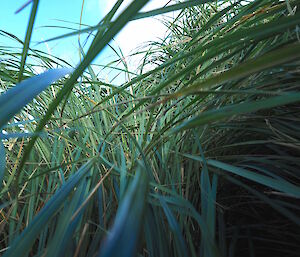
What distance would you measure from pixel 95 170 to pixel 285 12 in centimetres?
39

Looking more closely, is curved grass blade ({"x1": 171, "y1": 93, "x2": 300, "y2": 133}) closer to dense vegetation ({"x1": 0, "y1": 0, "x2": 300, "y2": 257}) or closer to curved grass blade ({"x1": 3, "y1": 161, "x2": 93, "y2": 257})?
dense vegetation ({"x1": 0, "y1": 0, "x2": 300, "y2": 257})

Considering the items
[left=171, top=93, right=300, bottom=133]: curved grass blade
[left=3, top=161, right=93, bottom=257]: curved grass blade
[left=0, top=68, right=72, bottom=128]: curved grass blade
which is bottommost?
[left=3, top=161, right=93, bottom=257]: curved grass blade

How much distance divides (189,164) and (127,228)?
0.32 meters

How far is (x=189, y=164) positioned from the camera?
496mm

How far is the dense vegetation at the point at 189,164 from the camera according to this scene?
27 cm

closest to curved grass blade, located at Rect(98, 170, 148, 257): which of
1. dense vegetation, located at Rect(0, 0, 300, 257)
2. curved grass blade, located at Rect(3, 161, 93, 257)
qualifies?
dense vegetation, located at Rect(0, 0, 300, 257)

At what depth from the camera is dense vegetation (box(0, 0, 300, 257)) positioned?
0.88 ft

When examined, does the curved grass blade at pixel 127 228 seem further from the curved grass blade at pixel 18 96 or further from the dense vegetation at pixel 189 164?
the curved grass blade at pixel 18 96

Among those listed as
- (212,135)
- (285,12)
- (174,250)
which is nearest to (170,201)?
(174,250)

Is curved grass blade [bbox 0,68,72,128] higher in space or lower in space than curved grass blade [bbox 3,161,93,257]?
higher

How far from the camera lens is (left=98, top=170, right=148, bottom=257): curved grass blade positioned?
0.55 feet

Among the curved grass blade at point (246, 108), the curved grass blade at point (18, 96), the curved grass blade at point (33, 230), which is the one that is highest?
the curved grass blade at point (246, 108)

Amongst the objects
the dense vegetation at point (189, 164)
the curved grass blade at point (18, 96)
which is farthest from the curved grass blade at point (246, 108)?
the curved grass blade at point (18, 96)

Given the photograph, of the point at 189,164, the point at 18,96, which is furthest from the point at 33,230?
the point at 189,164
